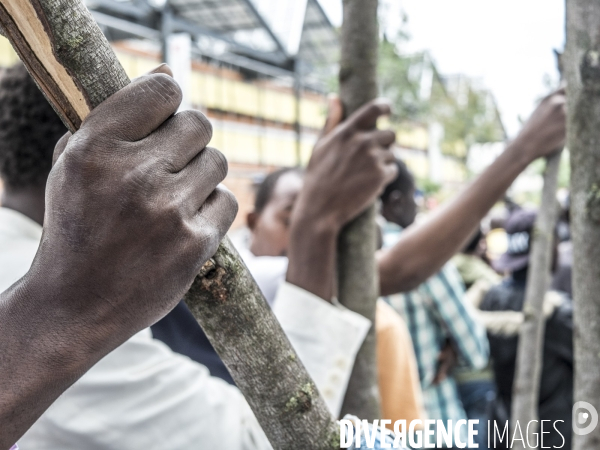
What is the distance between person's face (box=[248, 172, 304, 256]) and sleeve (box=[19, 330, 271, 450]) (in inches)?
56.8

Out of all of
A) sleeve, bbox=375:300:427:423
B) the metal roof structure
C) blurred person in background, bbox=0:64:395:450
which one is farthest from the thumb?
the metal roof structure

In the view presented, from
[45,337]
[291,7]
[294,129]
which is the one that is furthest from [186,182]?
[294,129]

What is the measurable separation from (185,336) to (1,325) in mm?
1076

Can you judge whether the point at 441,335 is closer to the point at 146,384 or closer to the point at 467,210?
the point at 467,210

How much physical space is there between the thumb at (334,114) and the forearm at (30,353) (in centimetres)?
115

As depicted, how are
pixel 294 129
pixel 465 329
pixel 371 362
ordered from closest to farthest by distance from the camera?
pixel 371 362, pixel 465 329, pixel 294 129

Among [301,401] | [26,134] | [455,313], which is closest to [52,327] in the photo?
[301,401]

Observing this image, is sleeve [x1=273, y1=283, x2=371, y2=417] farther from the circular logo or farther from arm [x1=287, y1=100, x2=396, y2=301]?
the circular logo

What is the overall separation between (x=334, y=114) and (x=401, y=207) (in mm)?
2179

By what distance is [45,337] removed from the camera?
0.70 m

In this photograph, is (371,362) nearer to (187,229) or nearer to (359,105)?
(359,105)

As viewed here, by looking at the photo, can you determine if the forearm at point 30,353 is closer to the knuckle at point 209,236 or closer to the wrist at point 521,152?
the knuckle at point 209,236

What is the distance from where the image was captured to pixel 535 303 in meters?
2.04

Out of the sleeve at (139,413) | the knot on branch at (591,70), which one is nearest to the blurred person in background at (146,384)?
the sleeve at (139,413)
